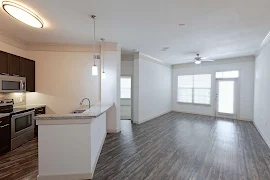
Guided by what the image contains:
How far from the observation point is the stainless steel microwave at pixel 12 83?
3.43m

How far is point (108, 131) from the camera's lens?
475 centimetres

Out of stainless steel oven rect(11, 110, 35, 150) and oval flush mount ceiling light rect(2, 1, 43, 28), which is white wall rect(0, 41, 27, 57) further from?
stainless steel oven rect(11, 110, 35, 150)

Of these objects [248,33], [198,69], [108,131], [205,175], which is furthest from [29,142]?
[198,69]

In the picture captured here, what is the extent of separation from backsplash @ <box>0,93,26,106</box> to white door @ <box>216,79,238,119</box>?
8.28 metres

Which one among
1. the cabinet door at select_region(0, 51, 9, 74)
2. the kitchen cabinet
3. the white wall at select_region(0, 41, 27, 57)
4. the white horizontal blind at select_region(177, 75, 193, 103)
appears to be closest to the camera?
the kitchen cabinet

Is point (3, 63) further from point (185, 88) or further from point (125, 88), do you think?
point (185, 88)

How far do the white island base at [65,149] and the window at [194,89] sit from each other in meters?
7.10

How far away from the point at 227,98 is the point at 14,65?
8.50m

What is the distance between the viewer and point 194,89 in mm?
8219

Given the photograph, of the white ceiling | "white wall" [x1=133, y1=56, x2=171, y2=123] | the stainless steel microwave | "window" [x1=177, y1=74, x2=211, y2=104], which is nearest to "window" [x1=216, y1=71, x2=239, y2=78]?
"window" [x1=177, y1=74, x2=211, y2=104]

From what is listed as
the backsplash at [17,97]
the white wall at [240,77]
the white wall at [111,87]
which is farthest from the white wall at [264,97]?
the backsplash at [17,97]

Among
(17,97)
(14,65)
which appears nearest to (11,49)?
(14,65)

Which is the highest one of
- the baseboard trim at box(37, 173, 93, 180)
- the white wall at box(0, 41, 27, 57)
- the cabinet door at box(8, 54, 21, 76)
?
the white wall at box(0, 41, 27, 57)

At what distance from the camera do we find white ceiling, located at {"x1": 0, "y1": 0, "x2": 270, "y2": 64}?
2461 mm
